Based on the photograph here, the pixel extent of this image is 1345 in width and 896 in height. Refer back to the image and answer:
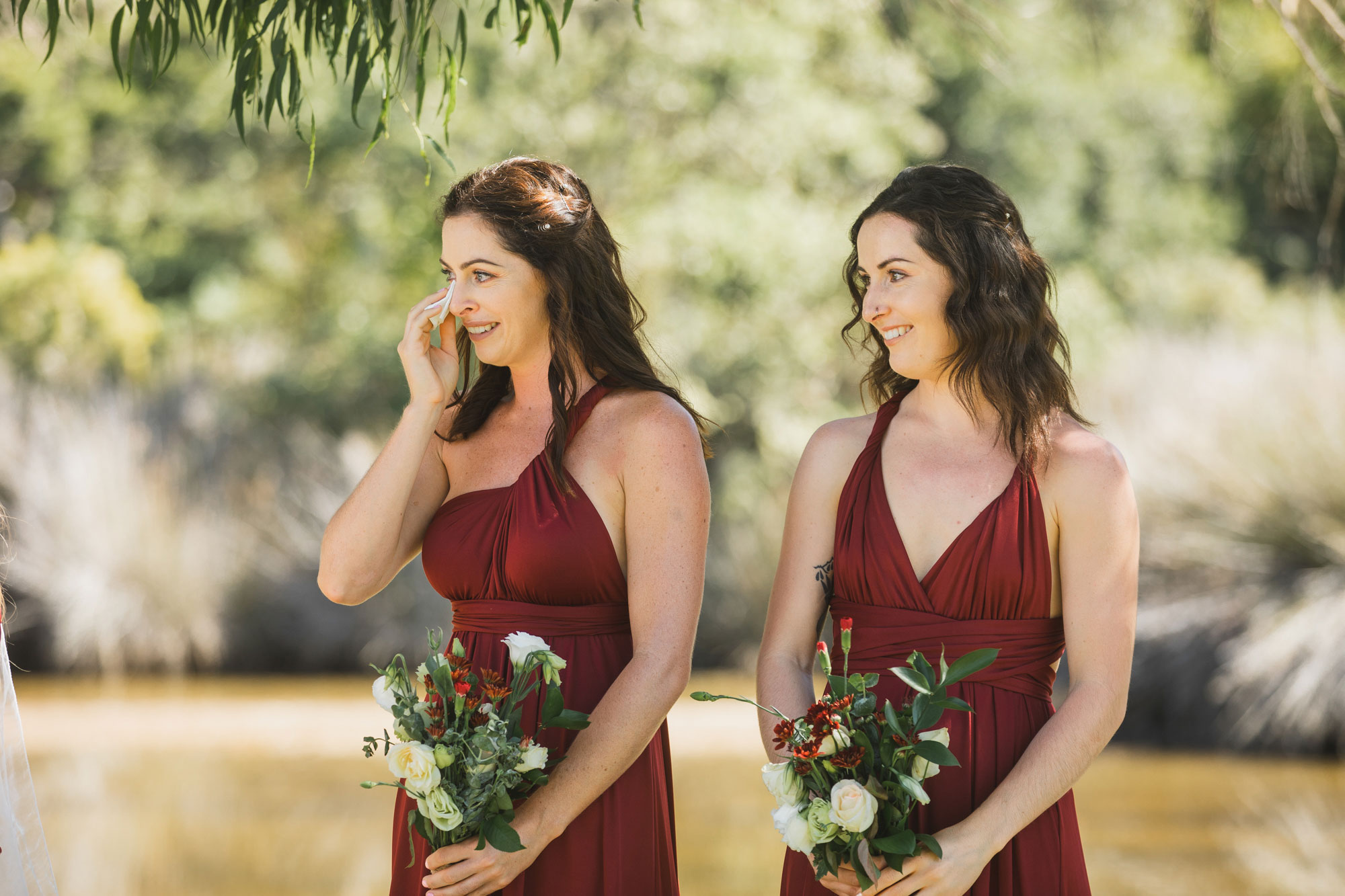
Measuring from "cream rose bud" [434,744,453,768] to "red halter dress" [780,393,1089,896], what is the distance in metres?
0.73

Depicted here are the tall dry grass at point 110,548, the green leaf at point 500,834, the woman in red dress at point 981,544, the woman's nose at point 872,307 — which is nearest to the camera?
the green leaf at point 500,834

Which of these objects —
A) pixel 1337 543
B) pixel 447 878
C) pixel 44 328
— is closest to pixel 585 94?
pixel 44 328

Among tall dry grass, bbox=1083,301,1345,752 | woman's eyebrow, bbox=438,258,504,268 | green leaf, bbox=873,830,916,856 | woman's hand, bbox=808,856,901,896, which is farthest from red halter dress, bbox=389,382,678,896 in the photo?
tall dry grass, bbox=1083,301,1345,752

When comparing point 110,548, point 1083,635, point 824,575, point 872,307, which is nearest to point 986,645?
point 1083,635

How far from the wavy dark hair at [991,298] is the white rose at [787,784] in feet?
2.63

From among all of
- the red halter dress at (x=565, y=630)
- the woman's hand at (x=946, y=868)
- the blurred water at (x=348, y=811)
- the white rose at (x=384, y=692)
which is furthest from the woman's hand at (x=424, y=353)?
the blurred water at (x=348, y=811)

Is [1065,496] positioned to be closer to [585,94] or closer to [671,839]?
[671,839]

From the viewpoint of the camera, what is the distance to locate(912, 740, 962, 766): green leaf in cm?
226

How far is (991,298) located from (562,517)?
0.95 m

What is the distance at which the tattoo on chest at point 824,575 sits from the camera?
2867mm

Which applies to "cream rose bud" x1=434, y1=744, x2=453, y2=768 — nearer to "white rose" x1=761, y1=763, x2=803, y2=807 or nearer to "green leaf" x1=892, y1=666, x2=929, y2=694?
"white rose" x1=761, y1=763, x2=803, y2=807

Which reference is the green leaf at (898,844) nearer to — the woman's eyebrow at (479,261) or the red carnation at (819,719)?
the red carnation at (819,719)

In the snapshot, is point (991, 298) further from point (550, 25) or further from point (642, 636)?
point (550, 25)

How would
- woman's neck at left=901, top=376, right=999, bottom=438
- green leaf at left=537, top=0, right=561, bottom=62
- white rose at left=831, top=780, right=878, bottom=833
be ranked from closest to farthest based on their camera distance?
white rose at left=831, top=780, right=878, bottom=833 < woman's neck at left=901, top=376, right=999, bottom=438 < green leaf at left=537, top=0, right=561, bottom=62
